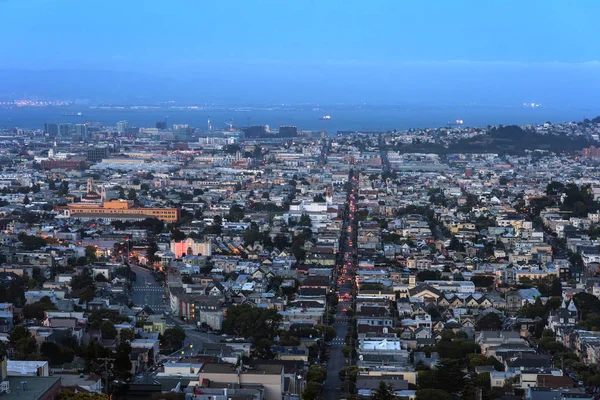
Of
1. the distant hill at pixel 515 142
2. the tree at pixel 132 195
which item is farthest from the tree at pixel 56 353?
the distant hill at pixel 515 142

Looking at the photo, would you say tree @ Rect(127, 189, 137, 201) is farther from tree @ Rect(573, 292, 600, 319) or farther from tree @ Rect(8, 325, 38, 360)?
tree @ Rect(8, 325, 38, 360)

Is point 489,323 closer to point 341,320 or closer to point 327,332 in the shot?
point 341,320

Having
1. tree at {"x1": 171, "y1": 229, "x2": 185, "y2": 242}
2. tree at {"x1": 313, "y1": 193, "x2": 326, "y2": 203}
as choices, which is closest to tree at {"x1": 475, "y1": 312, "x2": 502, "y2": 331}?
tree at {"x1": 171, "y1": 229, "x2": 185, "y2": 242}

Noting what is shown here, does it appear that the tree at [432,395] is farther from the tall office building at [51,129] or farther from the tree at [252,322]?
the tall office building at [51,129]

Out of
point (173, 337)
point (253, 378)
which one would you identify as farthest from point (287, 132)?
point (253, 378)

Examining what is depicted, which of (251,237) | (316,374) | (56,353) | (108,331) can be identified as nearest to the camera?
(316,374)

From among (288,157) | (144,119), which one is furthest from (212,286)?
(144,119)

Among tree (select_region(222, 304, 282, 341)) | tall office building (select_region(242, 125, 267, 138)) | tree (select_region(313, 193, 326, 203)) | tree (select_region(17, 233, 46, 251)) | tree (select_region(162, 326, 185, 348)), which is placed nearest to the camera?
tree (select_region(162, 326, 185, 348))

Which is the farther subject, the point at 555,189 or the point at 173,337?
the point at 555,189

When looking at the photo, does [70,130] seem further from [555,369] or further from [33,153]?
[555,369]
